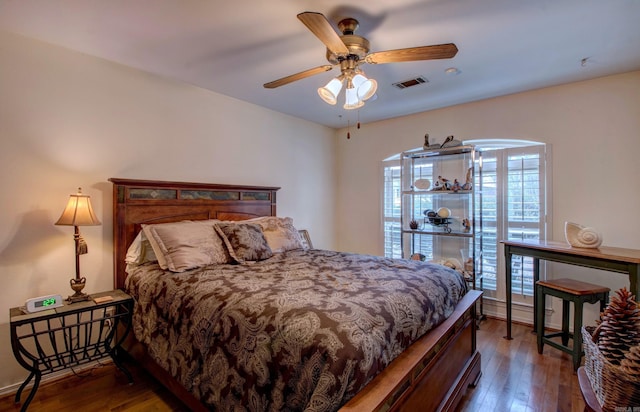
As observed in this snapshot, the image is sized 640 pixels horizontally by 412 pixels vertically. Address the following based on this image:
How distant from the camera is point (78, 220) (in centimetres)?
216

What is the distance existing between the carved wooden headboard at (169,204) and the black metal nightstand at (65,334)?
37cm

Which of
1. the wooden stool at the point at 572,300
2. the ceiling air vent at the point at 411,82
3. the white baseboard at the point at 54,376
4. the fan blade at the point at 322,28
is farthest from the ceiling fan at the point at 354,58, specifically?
the white baseboard at the point at 54,376

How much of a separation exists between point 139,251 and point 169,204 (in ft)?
1.75

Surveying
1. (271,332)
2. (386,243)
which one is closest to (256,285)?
(271,332)

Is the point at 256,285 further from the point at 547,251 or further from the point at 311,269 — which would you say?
the point at 547,251

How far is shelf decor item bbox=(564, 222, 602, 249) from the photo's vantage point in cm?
258

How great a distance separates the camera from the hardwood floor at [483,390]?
2.01 meters

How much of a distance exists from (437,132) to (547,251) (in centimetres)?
191

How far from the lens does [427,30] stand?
214 cm

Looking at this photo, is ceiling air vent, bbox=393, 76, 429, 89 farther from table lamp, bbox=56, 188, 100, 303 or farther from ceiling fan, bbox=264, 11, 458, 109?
table lamp, bbox=56, 188, 100, 303

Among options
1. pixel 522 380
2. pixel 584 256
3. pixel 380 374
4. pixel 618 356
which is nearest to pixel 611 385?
pixel 618 356

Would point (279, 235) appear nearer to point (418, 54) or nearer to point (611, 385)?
point (418, 54)

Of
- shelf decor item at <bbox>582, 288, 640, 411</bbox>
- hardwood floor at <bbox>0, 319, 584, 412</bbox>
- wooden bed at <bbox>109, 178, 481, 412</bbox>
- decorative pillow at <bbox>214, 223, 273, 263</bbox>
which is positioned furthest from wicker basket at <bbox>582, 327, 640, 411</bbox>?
decorative pillow at <bbox>214, 223, 273, 263</bbox>

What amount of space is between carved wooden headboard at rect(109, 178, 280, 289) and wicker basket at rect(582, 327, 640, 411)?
9.85ft
